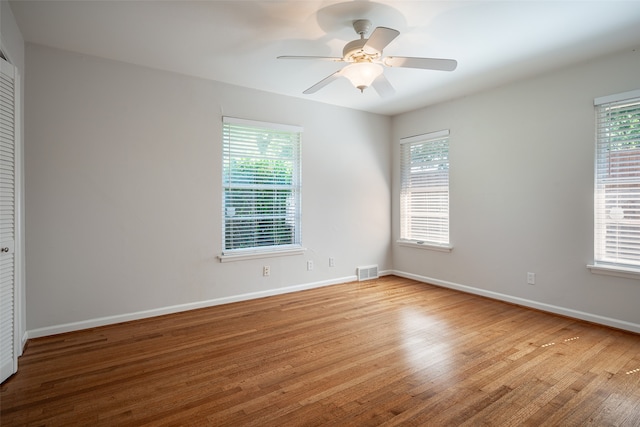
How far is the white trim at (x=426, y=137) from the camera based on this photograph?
458cm

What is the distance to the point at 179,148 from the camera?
3.60 m

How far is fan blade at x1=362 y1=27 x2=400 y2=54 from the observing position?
6.57ft

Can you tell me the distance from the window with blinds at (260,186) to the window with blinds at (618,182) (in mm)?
3288

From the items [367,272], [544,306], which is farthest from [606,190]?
[367,272]

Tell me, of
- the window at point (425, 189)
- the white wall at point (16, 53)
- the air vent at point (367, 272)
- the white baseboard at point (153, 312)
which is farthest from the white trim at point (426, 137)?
the white wall at point (16, 53)

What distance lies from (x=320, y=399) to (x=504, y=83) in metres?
3.96

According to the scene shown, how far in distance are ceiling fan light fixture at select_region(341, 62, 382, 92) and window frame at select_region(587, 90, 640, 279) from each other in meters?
2.33

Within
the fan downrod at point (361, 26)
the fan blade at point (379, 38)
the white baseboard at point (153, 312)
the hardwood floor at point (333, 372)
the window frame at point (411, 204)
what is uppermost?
the fan downrod at point (361, 26)

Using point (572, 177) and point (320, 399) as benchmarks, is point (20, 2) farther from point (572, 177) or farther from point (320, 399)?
point (572, 177)

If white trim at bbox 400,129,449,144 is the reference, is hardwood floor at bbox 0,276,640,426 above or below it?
below

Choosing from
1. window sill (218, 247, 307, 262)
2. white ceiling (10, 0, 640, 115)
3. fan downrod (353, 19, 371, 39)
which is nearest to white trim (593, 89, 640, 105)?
white ceiling (10, 0, 640, 115)

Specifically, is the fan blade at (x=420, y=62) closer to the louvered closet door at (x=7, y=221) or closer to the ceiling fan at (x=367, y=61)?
the ceiling fan at (x=367, y=61)

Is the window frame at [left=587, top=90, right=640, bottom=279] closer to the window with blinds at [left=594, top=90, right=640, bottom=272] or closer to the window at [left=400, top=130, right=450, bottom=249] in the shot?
the window with blinds at [left=594, top=90, right=640, bottom=272]

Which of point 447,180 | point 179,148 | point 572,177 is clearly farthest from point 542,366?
point 179,148
